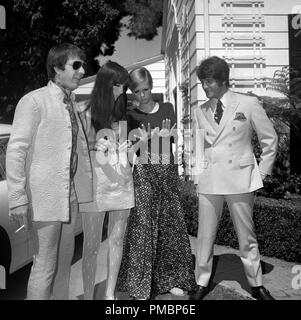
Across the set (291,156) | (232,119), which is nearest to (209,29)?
(291,156)

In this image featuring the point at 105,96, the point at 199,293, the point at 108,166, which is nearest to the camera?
the point at 105,96

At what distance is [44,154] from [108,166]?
72cm

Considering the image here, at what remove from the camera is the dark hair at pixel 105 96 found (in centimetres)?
308

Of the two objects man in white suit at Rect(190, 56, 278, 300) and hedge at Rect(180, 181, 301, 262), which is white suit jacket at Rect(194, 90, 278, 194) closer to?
man in white suit at Rect(190, 56, 278, 300)

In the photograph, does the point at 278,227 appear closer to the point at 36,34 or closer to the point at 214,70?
the point at 214,70

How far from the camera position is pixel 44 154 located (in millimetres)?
2566

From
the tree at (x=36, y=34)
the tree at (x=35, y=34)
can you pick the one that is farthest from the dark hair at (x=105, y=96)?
the tree at (x=35, y=34)

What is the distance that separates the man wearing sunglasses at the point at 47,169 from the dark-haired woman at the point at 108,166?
14.7 inches

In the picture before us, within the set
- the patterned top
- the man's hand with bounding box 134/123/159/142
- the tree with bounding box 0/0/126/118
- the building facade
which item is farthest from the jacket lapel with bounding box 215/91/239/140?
the tree with bounding box 0/0/126/118

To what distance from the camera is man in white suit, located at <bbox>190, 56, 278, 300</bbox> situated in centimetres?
343

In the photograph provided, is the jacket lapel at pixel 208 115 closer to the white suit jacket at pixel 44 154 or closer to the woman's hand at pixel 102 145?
the woman's hand at pixel 102 145

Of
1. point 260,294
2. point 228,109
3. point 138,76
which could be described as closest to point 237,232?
point 260,294

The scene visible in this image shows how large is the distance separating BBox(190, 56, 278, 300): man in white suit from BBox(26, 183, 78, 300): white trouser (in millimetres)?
1290
